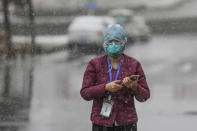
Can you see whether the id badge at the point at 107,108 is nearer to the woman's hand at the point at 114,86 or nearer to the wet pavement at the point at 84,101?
the woman's hand at the point at 114,86

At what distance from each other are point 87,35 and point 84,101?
10.3 m

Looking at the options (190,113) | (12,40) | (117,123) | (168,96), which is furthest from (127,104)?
(12,40)

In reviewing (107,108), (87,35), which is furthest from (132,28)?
(107,108)

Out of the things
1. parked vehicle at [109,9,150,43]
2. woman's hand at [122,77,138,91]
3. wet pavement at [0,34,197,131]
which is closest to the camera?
woman's hand at [122,77,138,91]

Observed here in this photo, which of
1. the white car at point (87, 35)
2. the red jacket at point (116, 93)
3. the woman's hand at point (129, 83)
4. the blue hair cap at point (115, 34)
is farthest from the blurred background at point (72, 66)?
the woman's hand at point (129, 83)

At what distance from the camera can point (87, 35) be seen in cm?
2073

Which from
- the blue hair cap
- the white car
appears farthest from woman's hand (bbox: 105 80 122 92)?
the white car

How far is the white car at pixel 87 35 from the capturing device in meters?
20.2

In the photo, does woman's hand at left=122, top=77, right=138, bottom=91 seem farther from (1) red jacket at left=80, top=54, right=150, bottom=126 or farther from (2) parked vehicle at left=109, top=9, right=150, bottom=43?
(2) parked vehicle at left=109, top=9, right=150, bottom=43

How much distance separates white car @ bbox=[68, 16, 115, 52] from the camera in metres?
20.2

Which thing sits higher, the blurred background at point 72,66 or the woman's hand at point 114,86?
the blurred background at point 72,66

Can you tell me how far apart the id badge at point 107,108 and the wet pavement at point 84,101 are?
361 cm

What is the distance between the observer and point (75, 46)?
2211cm

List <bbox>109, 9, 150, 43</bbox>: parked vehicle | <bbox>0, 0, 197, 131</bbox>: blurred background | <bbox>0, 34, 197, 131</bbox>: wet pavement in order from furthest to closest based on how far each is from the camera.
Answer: <bbox>109, 9, 150, 43</bbox>: parked vehicle, <bbox>0, 0, 197, 131</bbox>: blurred background, <bbox>0, 34, 197, 131</bbox>: wet pavement
